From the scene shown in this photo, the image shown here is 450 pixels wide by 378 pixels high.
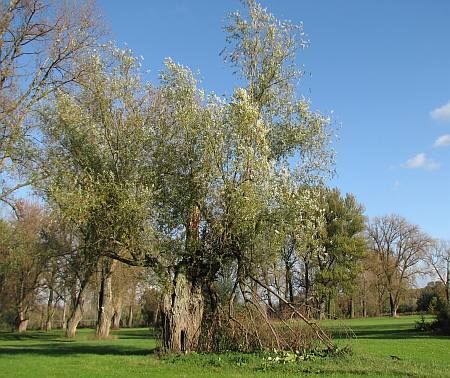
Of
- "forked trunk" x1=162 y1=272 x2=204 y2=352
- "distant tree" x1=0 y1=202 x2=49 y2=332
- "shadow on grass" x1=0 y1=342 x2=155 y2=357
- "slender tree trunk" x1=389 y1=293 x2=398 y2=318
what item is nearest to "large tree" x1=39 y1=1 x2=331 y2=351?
"forked trunk" x1=162 y1=272 x2=204 y2=352

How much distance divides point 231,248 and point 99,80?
8.70 m

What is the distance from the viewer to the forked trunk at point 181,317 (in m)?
21.2

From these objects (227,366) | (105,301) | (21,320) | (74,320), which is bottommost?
(227,366)

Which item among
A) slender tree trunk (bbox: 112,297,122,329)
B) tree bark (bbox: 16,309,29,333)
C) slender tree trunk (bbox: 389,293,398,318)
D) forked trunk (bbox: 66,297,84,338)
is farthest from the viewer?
slender tree trunk (bbox: 389,293,398,318)

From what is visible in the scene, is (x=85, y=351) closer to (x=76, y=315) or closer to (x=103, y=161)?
(x=103, y=161)

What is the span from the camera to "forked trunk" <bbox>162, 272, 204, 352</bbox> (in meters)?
21.2

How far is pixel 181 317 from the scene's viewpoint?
21328mm

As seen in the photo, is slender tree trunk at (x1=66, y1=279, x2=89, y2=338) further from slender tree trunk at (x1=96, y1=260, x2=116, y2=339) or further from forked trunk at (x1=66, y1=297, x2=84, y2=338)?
slender tree trunk at (x1=96, y1=260, x2=116, y2=339)

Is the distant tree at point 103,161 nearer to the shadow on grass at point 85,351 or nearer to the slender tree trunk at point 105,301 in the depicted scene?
the shadow on grass at point 85,351

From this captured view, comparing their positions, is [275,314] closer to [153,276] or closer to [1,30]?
[153,276]

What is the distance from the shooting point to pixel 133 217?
Result: 20.1 meters

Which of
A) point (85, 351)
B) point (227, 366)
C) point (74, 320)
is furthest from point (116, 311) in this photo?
point (227, 366)

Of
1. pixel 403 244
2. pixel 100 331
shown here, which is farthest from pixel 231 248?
pixel 403 244

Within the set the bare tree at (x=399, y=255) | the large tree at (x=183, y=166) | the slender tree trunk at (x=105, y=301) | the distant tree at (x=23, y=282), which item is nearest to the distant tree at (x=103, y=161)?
the large tree at (x=183, y=166)
